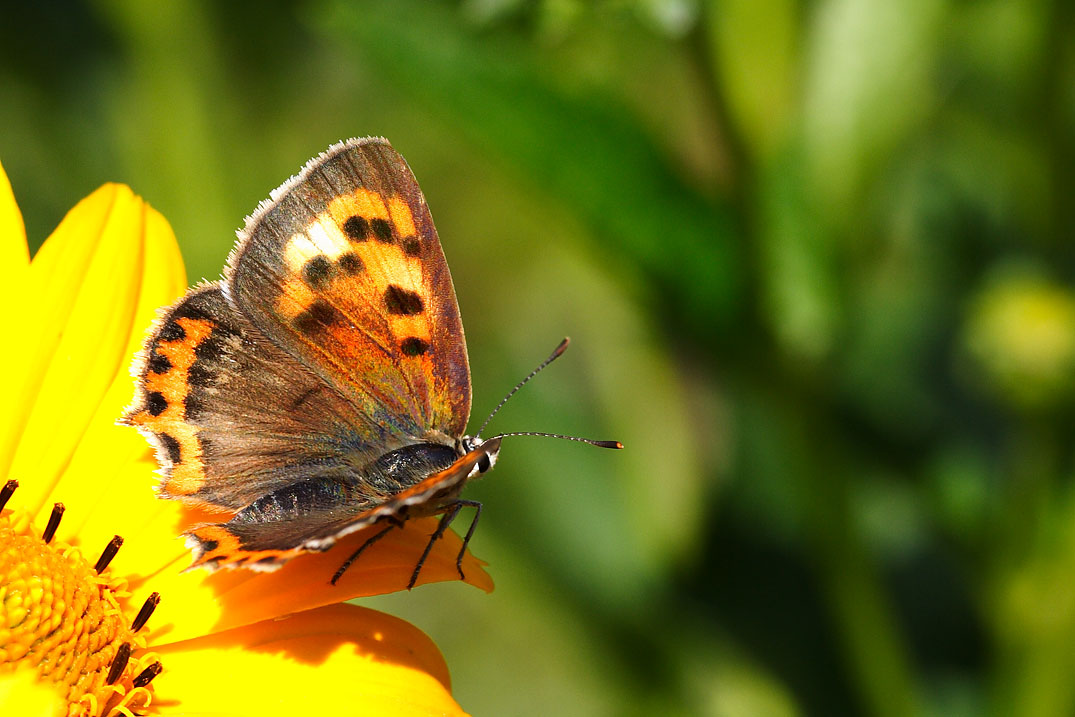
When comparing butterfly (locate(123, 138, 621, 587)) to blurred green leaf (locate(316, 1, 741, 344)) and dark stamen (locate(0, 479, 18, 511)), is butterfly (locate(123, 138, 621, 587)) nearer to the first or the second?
dark stamen (locate(0, 479, 18, 511))

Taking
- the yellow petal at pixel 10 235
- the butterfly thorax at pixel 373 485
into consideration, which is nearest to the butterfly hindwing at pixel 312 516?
the butterfly thorax at pixel 373 485

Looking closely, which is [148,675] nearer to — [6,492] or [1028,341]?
[6,492]

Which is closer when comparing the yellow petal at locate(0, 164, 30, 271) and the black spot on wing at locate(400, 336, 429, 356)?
the yellow petal at locate(0, 164, 30, 271)

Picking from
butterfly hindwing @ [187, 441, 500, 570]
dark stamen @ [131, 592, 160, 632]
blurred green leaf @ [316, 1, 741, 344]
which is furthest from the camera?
blurred green leaf @ [316, 1, 741, 344]

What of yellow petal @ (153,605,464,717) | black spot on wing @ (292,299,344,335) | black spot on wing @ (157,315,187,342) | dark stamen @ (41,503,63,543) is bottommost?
yellow petal @ (153,605,464,717)

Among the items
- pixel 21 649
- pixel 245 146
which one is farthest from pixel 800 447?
pixel 245 146

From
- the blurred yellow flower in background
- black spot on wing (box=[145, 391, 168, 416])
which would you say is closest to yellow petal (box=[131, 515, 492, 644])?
black spot on wing (box=[145, 391, 168, 416])

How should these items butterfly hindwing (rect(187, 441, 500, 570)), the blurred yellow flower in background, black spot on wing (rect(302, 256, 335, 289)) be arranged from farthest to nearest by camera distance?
the blurred yellow flower in background < black spot on wing (rect(302, 256, 335, 289)) < butterfly hindwing (rect(187, 441, 500, 570))

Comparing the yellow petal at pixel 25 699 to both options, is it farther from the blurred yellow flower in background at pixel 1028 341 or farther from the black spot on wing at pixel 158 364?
the blurred yellow flower in background at pixel 1028 341
